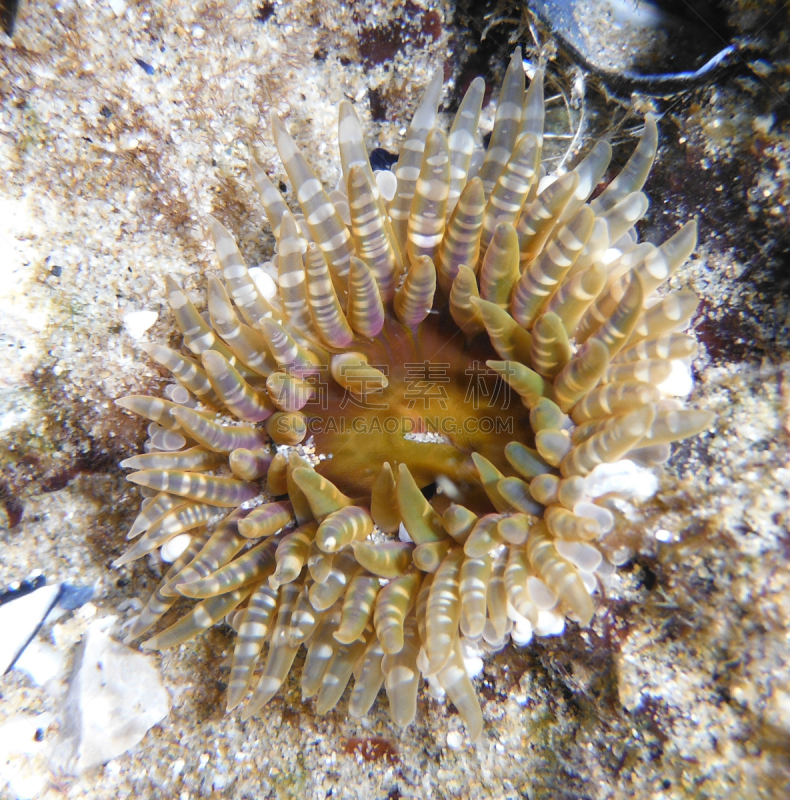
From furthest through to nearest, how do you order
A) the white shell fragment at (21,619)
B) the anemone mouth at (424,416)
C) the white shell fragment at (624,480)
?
the white shell fragment at (21,619) → the anemone mouth at (424,416) → the white shell fragment at (624,480)

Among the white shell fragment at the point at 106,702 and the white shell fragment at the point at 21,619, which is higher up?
the white shell fragment at the point at 21,619

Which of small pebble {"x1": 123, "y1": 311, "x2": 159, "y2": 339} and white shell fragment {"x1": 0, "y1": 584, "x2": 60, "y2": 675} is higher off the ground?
small pebble {"x1": 123, "y1": 311, "x2": 159, "y2": 339}

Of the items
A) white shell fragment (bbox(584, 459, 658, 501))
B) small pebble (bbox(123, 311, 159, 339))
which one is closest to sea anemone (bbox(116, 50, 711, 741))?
white shell fragment (bbox(584, 459, 658, 501))

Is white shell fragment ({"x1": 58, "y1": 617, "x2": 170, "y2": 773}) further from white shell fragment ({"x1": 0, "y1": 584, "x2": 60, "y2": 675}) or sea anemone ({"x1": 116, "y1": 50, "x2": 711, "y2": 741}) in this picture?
sea anemone ({"x1": 116, "y1": 50, "x2": 711, "y2": 741})

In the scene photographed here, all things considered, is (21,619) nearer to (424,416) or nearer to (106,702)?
(106,702)

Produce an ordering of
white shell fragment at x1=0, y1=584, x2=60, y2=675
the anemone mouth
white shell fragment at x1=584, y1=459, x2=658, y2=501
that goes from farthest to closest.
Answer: white shell fragment at x1=0, y1=584, x2=60, y2=675, the anemone mouth, white shell fragment at x1=584, y1=459, x2=658, y2=501

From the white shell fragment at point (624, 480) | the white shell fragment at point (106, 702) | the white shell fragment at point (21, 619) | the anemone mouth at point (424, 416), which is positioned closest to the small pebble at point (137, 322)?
the anemone mouth at point (424, 416)

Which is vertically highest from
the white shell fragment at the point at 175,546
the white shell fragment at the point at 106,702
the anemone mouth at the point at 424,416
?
the anemone mouth at the point at 424,416

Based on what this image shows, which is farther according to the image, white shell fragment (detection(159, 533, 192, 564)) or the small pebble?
the small pebble

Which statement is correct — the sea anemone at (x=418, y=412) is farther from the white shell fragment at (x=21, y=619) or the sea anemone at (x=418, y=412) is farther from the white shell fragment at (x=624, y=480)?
the white shell fragment at (x=21, y=619)

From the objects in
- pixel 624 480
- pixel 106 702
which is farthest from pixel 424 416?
pixel 106 702
